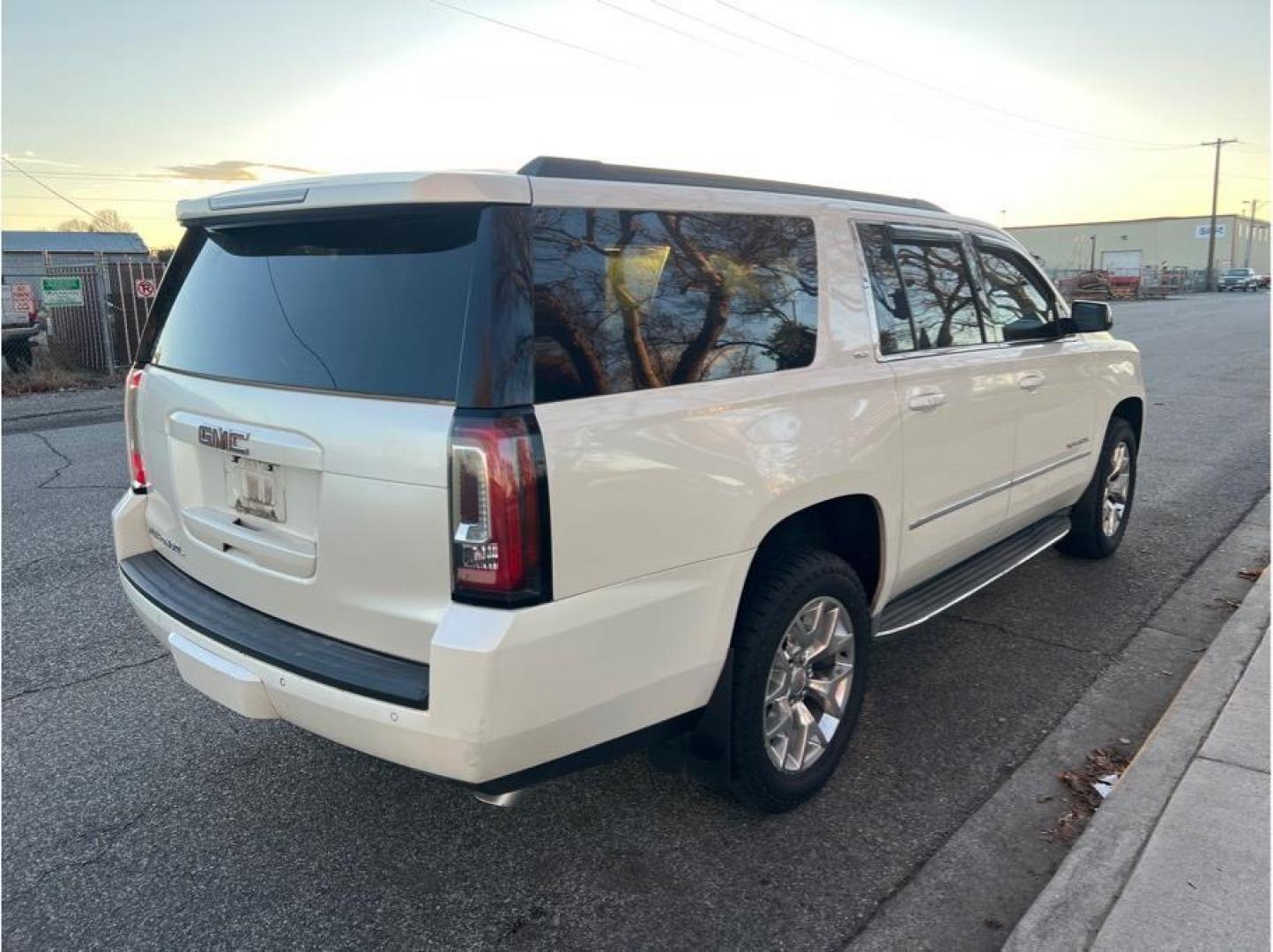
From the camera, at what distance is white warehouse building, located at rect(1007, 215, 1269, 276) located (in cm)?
8594

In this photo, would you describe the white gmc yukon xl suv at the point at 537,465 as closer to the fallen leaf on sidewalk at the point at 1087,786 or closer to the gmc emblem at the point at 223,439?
the gmc emblem at the point at 223,439

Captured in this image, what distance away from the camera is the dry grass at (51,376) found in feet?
49.7

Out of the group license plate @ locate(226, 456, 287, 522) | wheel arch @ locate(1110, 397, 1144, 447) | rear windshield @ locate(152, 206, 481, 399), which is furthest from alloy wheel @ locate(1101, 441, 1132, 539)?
license plate @ locate(226, 456, 287, 522)

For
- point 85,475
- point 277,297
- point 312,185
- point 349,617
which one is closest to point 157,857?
point 349,617

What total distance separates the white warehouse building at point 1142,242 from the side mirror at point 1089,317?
8598 cm

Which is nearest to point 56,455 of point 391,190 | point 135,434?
point 135,434

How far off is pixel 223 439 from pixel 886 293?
7.73 ft

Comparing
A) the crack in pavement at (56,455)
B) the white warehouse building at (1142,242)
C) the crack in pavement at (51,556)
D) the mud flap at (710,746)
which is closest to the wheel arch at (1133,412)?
the mud flap at (710,746)

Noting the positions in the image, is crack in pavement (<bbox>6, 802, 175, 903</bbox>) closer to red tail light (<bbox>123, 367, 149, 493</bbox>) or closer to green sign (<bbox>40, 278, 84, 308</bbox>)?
red tail light (<bbox>123, 367, 149, 493</bbox>)

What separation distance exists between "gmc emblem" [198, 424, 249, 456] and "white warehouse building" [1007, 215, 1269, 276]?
89327mm

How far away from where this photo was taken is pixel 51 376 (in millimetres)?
15625

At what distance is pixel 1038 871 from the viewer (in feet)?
9.70

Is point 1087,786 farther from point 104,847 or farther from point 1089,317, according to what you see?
point 104,847

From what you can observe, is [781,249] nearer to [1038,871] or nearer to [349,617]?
[349,617]
